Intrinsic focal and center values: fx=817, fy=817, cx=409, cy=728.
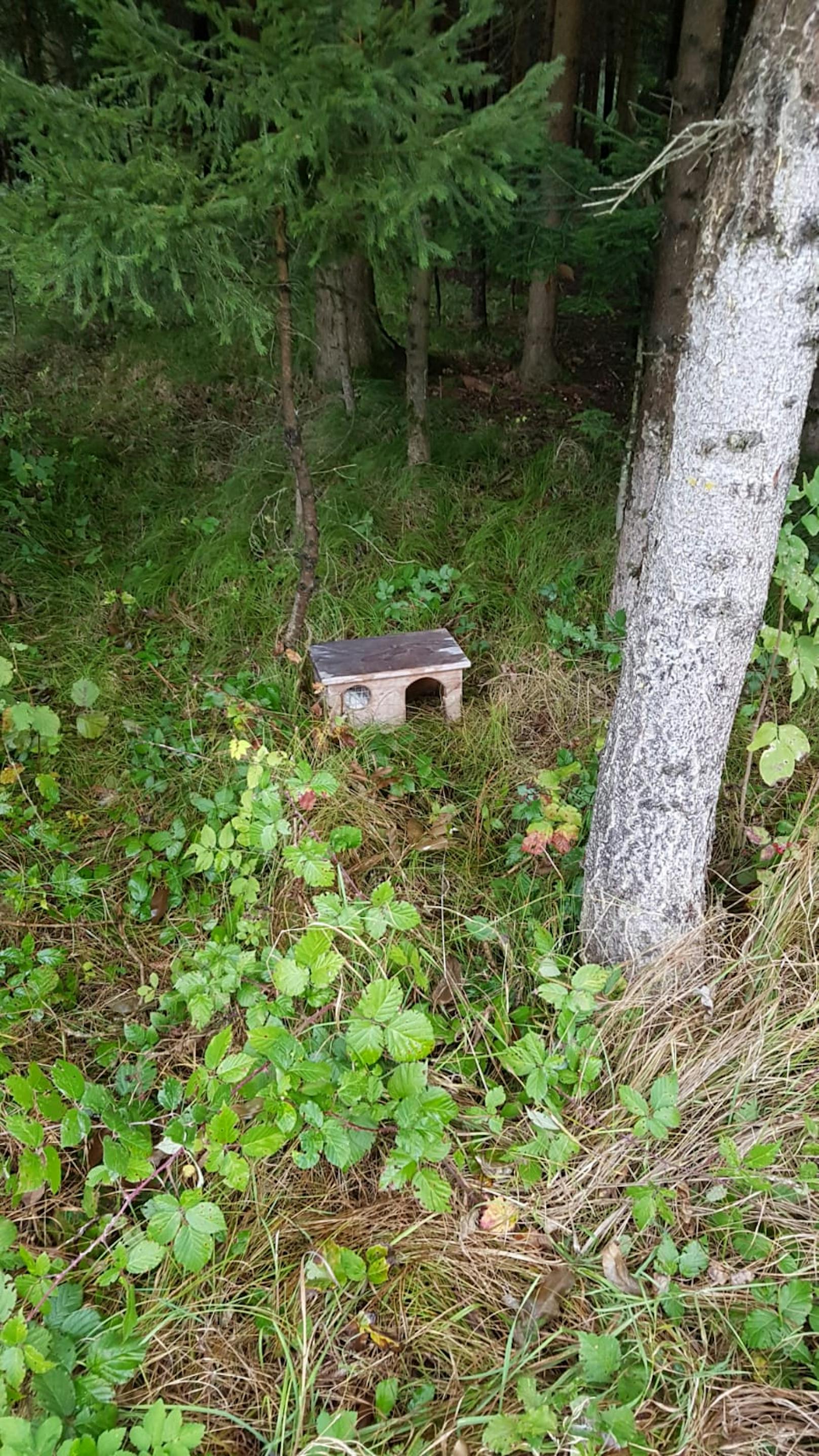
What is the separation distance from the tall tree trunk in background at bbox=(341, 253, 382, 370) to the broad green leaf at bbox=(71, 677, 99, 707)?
3221mm

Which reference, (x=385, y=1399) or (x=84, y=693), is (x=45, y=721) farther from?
(x=385, y=1399)

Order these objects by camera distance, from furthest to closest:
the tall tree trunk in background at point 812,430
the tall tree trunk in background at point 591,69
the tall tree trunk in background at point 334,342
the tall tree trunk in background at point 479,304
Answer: the tall tree trunk in background at point 591,69 → the tall tree trunk in background at point 479,304 → the tall tree trunk in background at point 334,342 → the tall tree trunk in background at point 812,430

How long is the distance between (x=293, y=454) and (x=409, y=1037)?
8.43 ft

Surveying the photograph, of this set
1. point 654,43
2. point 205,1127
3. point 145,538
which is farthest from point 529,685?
point 654,43

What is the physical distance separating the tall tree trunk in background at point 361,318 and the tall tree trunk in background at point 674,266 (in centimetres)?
262

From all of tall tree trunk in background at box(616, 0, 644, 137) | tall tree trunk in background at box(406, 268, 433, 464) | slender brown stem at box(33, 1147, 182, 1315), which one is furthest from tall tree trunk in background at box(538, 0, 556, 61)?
slender brown stem at box(33, 1147, 182, 1315)

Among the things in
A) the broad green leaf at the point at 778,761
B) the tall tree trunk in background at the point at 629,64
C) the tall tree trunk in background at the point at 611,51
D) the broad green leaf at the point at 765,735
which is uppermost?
the tall tree trunk in background at the point at 611,51

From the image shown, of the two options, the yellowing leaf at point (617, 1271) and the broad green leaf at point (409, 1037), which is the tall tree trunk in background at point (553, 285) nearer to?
the broad green leaf at point (409, 1037)

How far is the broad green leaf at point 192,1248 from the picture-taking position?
1.66 meters

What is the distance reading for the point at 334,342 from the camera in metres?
5.41

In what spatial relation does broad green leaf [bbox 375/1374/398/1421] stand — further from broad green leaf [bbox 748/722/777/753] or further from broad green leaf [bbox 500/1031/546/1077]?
broad green leaf [bbox 748/722/777/753]

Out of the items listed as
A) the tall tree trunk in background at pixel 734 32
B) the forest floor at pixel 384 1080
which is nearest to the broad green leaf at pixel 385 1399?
the forest floor at pixel 384 1080

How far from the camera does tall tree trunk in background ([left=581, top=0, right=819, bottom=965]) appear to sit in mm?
1666

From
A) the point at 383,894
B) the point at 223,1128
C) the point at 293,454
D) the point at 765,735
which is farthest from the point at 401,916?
the point at 293,454
